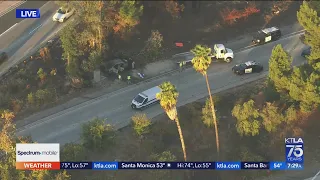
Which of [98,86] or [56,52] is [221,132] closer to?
[98,86]

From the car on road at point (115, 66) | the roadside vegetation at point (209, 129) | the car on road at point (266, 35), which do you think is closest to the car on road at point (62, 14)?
the car on road at point (115, 66)

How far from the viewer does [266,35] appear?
74.7m

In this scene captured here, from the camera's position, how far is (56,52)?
71000 mm

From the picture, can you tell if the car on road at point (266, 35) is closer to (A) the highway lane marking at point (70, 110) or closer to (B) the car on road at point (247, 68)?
(B) the car on road at point (247, 68)

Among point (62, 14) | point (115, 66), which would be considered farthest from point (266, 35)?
point (62, 14)

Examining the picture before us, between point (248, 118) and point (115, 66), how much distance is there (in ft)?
70.8

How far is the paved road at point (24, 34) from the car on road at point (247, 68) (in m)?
27.4

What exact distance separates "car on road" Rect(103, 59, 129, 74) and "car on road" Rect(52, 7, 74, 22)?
46.4ft

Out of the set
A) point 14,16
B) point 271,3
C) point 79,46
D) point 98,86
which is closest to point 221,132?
point 98,86

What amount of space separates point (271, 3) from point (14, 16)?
41.6m

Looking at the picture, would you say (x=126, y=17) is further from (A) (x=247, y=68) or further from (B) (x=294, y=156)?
(B) (x=294, y=156)

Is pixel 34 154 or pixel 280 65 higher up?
pixel 280 65

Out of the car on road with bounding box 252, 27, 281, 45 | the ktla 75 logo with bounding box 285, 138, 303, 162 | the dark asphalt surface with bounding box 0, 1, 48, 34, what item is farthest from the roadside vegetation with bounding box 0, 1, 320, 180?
the dark asphalt surface with bounding box 0, 1, 48, 34

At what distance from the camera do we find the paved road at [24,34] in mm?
70875
